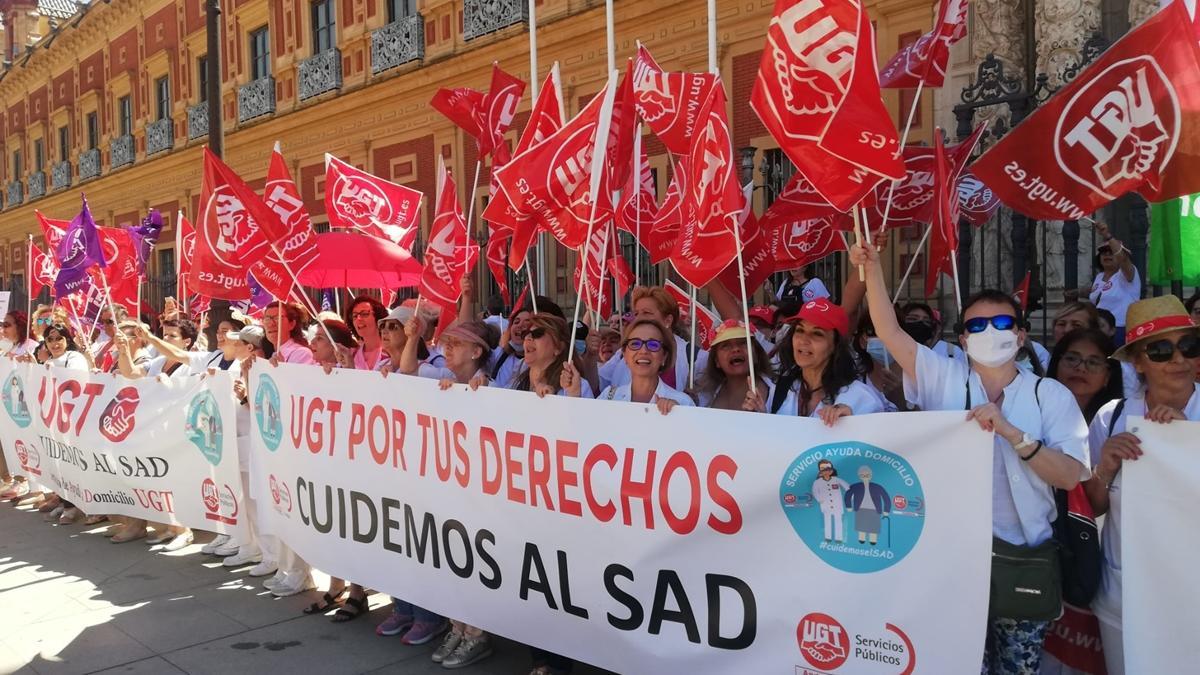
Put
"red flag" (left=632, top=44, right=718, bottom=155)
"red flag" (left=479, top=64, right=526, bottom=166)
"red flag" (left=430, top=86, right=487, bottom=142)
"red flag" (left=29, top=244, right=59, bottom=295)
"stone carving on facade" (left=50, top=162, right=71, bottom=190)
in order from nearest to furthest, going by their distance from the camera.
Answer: "red flag" (left=632, top=44, right=718, bottom=155), "red flag" (left=479, top=64, right=526, bottom=166), "red flag" (left=430, top=86, right=487, bottom=142), "red flag" (left=29, top=244, right=59, bottom=295), "stone carving on facade" (left=50, top=162, right=71, bottom=190)

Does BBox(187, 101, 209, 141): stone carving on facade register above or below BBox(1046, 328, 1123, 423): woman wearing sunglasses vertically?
above

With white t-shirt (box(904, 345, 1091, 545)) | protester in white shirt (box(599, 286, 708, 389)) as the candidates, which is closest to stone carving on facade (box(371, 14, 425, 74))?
protester in white shirt (box(599, 286, 708, 389))

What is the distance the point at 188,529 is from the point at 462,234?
10.3 ft

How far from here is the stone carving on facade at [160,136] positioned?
78.7 ft

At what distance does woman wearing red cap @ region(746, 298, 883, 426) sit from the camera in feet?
11.4

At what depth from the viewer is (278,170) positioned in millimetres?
5980

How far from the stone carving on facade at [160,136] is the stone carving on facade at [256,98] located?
4175 mm

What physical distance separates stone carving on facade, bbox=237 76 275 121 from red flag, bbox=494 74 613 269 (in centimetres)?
1634

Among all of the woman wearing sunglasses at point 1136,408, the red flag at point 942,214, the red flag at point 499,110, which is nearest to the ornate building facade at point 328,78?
the red flag at point 499,110

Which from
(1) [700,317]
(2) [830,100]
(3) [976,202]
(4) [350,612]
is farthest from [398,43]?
(2) [830,100]

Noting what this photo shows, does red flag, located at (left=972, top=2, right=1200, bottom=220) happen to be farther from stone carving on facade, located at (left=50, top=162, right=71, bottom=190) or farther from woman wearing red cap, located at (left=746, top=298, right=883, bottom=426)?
stone carving on facade, located at (left=50, top=162, right=71, bottom=190)

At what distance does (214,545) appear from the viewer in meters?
6.85

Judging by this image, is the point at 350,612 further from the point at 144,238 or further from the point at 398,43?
the point at 398,43

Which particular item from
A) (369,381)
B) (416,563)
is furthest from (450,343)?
(416,563)
